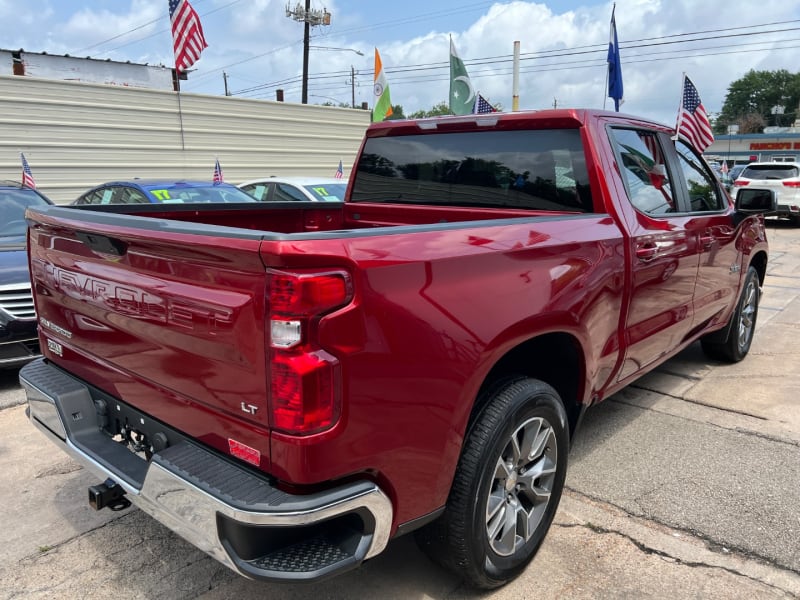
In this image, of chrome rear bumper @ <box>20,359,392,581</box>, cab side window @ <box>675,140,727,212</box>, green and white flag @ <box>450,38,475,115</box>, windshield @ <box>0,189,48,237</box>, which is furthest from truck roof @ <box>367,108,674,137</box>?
green and white flag @ <box>450,38,475,115</box>

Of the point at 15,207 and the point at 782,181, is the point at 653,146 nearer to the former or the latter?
the point at 15,207

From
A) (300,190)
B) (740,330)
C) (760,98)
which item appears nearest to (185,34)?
(300,190)

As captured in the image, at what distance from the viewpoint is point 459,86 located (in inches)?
505

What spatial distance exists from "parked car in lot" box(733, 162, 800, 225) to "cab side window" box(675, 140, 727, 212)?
1457 cm

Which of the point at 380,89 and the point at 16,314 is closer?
the point at 16,314

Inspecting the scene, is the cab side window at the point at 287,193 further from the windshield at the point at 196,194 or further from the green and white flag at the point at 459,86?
the green and white flag at the point at 459,86

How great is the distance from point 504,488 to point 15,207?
6.17m

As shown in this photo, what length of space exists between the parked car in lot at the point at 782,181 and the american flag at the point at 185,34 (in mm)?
14221

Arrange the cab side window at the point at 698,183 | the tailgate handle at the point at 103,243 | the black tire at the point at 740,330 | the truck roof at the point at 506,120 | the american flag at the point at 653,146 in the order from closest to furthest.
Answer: the tailgate handle at the point at 103,243
the truck roof at the point at 506,120
the american flag at the point at 653,146
the cab side window at the point at 698,183
the black tire at the point at 740,330

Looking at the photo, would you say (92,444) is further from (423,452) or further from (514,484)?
(514,484)

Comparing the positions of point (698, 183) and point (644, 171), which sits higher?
point (644, 171)

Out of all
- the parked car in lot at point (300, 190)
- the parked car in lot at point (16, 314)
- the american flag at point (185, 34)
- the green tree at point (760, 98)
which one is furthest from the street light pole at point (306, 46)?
the green tree at point (760, 98)

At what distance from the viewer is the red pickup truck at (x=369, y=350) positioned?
1.85m

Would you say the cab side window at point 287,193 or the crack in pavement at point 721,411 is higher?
the cab side window at point 287,193
